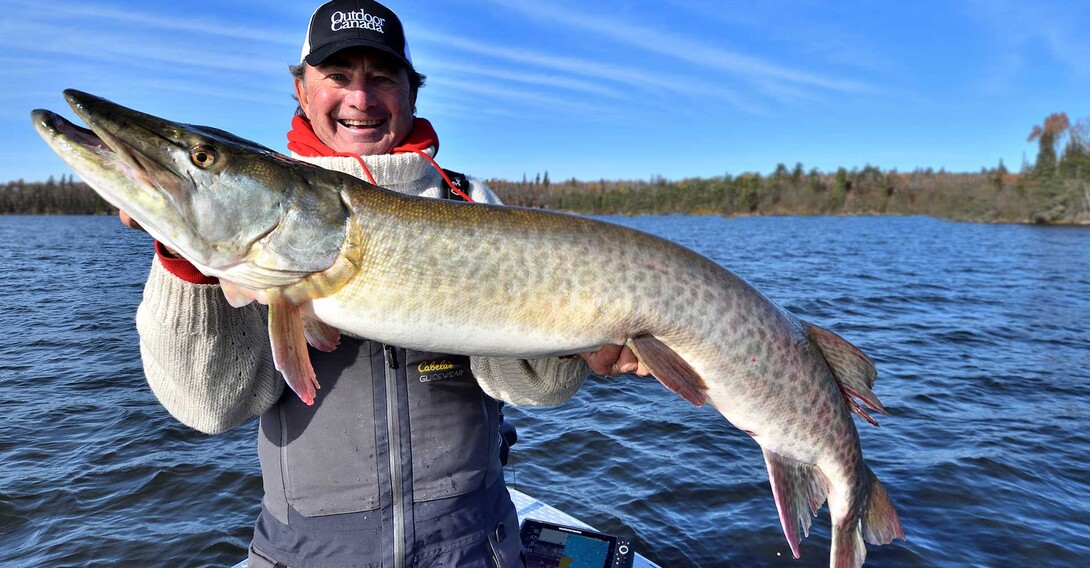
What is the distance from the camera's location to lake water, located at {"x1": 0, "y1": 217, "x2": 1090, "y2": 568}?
5934mm

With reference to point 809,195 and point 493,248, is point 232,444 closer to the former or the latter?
point 493,248

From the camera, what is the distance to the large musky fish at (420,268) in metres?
1.88

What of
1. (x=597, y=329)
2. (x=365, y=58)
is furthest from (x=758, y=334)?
(x=365, y=58)

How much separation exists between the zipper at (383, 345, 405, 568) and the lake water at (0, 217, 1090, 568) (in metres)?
4.03

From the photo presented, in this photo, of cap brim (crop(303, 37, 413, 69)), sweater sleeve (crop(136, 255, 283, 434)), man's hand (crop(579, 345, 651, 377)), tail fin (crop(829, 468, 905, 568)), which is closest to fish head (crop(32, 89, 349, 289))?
sweater sleeve (crop(136, 255, 283, 434))

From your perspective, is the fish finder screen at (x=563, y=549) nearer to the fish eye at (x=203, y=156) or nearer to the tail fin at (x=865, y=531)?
the tail fin at (x=865, y=531)

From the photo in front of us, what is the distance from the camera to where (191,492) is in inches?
271

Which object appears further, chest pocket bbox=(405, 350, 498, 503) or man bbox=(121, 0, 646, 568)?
chest pocket bbox=(405, 350, 498, 503)

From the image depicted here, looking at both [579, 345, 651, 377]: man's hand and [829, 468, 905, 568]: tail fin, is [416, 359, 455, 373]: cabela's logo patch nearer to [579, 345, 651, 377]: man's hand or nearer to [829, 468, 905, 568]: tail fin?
[579, 345, 651, 377]: man's hand

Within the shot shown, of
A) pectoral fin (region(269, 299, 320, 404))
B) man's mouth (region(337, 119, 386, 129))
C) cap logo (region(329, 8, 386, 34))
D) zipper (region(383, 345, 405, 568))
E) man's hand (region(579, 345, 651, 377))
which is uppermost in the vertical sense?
cap logo (region(329, 8, 386, 34))

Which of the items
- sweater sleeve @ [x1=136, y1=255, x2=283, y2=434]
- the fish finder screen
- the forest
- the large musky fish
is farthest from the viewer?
the forest

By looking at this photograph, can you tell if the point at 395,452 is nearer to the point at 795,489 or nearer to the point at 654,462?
the point at 795,489

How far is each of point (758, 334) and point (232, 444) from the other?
24.0 ft

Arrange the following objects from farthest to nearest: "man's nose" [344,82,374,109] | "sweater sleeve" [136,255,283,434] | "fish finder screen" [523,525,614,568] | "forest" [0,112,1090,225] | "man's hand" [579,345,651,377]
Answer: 1. "forest" [0,112,1090,225]
2. "fish finder screen" [523,525,614,568]
3. "man's nose" [344,82,374,109]
4. "man's hand" [579,345,651,377]
5. "sweater sleeve" [136,255,283,434]
